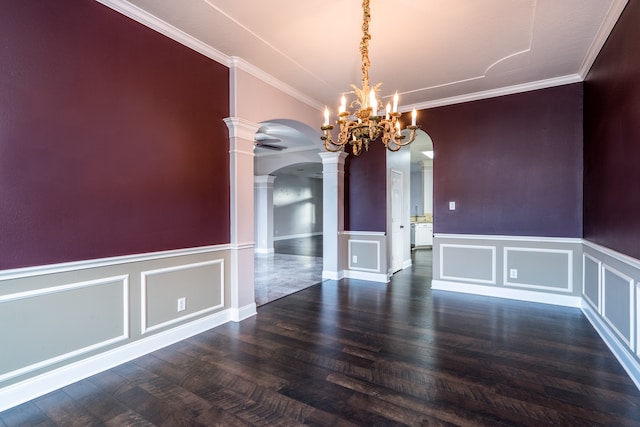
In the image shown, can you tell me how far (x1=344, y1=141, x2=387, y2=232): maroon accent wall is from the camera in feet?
17.5

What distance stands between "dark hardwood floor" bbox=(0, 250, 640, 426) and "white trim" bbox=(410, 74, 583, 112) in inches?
113

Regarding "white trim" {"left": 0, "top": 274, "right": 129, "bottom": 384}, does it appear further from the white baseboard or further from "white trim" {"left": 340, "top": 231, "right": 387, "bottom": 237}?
the white baseboard

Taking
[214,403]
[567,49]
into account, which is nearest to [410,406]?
[214,403]

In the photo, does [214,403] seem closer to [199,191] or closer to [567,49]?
[199,191]

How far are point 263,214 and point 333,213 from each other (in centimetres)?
432

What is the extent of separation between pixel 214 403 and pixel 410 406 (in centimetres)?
128

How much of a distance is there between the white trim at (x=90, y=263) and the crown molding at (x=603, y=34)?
13.6ft

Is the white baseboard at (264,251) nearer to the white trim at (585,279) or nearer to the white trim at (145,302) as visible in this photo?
the white trim at (145,302)

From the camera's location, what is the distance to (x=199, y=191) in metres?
3.15

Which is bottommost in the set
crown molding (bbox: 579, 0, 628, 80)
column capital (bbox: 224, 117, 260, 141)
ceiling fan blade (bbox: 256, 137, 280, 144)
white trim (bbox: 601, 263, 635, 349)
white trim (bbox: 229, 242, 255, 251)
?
white trim (bbox: 601, 263, 635, 349)

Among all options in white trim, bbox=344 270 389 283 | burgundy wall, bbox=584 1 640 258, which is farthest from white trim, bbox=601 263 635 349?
white trim, bbox=344 270 389 283

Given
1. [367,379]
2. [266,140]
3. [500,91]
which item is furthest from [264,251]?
[367,379]

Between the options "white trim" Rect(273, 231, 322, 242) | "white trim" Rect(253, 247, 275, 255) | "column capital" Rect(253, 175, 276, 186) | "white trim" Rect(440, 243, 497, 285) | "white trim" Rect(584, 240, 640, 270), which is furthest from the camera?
"white trim" Rect(273, 231, 322, 242)

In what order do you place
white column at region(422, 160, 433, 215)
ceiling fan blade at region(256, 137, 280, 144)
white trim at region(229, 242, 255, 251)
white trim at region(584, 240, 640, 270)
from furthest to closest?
1. white column at region(422, 160, 433, 215)
2. ceiling fan blade at region(256, 137, 280, 144)
3. white trim at region(229, 242, 255, 251)
4. white trim at region(584, 240, 640, 270)
